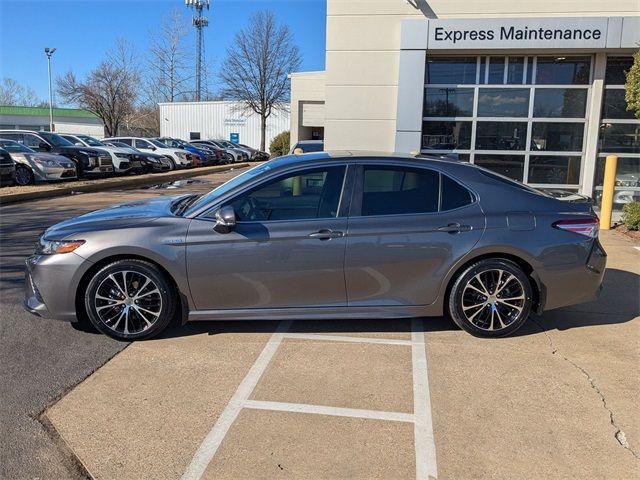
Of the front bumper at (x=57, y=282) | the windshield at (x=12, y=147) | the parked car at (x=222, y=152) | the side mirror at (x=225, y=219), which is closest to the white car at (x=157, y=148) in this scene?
the parked car at (x=222, y=152)

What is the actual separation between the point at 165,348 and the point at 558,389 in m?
2.97

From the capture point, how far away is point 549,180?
11023 mm

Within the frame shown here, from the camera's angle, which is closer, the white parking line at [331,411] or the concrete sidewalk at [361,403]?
the concrete sidewalk at [361,403]

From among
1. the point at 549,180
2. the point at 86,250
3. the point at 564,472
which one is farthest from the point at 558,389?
the point at 549,180

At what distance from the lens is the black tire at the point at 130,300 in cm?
429

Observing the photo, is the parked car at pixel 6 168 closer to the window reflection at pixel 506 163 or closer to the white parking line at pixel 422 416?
the window reflection at pixel 506 163

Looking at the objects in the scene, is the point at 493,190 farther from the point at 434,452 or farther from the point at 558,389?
the point at 434,452

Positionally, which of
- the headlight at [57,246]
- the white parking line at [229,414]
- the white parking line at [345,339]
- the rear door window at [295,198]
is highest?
the rear door window at [295,198]

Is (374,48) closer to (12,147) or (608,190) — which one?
(608,190)

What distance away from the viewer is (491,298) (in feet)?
14.7

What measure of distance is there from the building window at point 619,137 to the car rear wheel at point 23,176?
49.0 ft

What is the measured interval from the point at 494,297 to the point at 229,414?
2.43 metres

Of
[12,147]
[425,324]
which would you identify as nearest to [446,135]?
[425,324]

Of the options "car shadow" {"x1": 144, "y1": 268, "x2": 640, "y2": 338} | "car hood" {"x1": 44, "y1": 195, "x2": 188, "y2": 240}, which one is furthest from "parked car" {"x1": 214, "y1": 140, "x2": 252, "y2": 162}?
"car shadow" {"x1": 144, "y1": 268, "x2": 640, "y2": 338}
